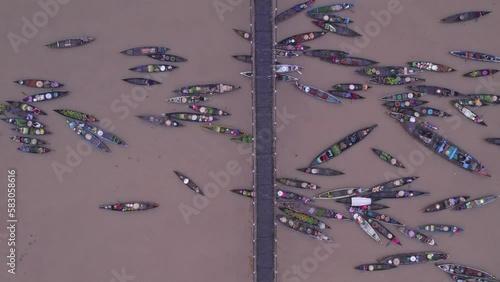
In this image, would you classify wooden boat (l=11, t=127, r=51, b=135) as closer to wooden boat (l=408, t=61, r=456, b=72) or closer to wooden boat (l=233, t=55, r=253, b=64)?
wooden boat (l=233, t=55, r=253, b=64)

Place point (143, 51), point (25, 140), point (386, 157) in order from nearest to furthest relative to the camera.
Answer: point (25, 140) < point (143, 51) < point (386, 157)

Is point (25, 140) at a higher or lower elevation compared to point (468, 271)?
higher

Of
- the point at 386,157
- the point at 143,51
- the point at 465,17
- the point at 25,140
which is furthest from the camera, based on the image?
the point at 465,17

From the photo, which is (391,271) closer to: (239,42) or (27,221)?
(239,42)

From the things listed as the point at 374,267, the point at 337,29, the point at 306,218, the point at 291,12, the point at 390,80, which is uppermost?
the point at 291,12

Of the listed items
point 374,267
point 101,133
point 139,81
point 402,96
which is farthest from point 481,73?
point 101,133

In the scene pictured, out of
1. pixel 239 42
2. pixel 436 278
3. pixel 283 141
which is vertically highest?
pixel 239 42

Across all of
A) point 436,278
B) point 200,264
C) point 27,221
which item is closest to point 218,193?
point 200,264

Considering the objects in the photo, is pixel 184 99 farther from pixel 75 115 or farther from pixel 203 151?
pixel 75 115
